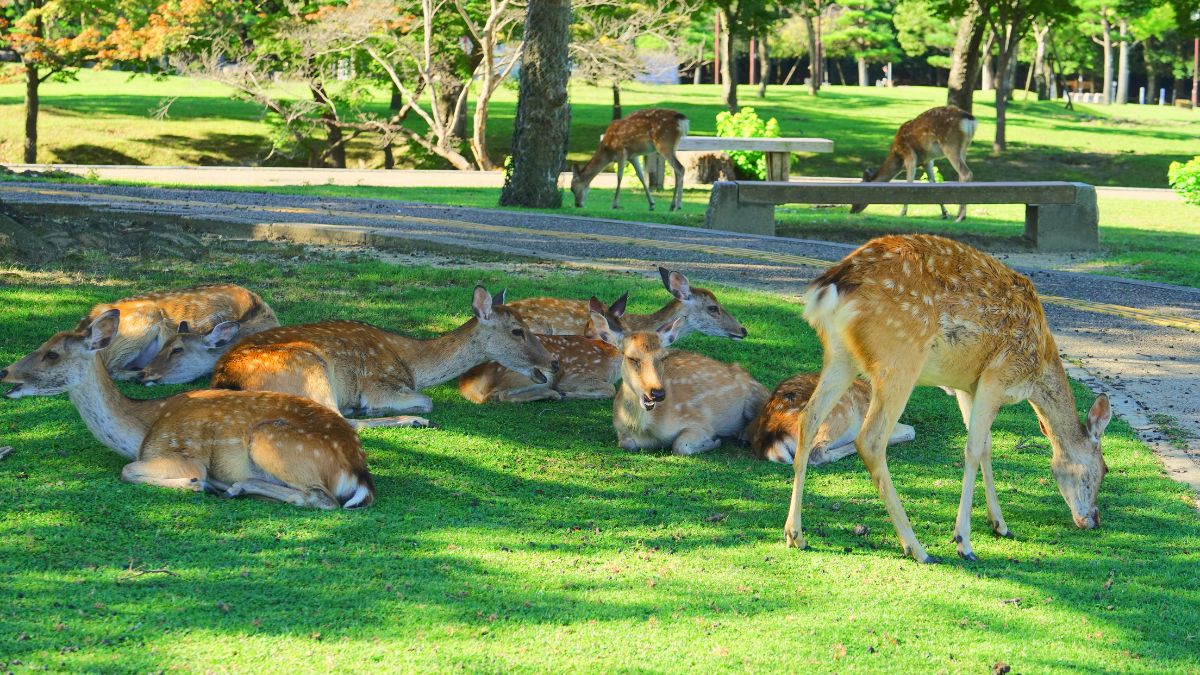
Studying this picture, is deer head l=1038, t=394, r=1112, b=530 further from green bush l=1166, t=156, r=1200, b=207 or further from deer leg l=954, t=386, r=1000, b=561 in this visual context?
green bush l=1166, t=156, r=1200, b=207

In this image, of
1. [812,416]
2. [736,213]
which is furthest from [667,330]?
[736,213]

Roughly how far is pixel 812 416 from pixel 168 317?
4305mm

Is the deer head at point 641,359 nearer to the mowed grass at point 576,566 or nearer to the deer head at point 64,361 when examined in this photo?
the mowed grass at point 576,566

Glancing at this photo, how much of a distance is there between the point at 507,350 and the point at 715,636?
3685 mm

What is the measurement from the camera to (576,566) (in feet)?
16.4

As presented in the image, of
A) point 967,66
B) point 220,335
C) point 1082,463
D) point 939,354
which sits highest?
point 967,66

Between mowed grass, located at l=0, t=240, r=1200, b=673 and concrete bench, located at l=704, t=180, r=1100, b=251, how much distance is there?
310 inches

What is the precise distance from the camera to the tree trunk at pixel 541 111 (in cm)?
1728

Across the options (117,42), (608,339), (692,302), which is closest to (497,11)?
(117,42)

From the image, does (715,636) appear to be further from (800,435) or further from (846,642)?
(800,435)

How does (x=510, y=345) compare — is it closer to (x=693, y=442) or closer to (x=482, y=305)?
(x=482, y=305)

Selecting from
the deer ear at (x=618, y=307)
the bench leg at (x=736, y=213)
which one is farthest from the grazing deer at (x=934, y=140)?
the deer ear at (x=618, y=307)

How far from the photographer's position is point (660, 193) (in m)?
22.5

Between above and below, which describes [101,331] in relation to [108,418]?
above
